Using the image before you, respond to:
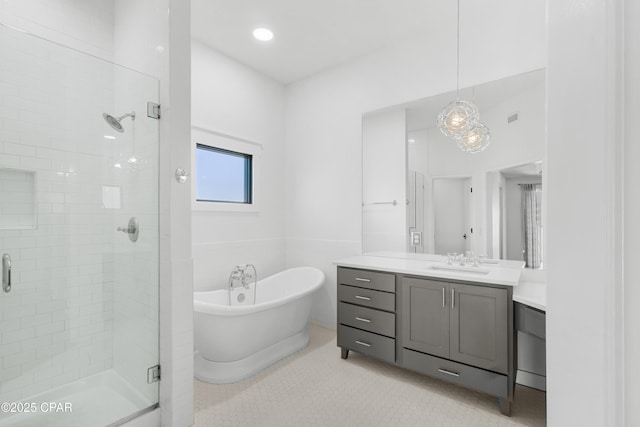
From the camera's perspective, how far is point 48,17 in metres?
2.03

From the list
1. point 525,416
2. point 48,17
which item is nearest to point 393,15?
point 48,17

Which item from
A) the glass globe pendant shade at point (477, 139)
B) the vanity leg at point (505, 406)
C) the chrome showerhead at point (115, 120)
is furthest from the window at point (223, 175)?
the vanity leg at point (505, 406)

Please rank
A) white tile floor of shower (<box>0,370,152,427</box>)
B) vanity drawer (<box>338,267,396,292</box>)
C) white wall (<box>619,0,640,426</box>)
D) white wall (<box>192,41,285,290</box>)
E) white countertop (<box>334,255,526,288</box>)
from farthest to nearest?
white wall (<box>192,41,285,290</box>) < vanity drawer (<box>338,267,396,292</box>) < white countertop (<box>334,255,526,288</box>) < white tile floor of shower (<box>0,370,152,427</box>) < white wall (<box>619,0,640,426</box>)

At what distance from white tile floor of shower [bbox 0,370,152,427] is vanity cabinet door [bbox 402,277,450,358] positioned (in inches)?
69.2

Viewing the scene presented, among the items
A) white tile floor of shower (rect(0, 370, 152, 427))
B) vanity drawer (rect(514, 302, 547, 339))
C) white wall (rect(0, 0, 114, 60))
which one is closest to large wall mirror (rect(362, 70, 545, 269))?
vanity drawer (rect(514, 302, 547, 339))

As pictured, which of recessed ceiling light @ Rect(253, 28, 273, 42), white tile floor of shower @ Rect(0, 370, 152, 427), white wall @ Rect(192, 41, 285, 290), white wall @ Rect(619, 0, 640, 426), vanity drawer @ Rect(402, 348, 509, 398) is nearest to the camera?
white wall @ Rect(619, 0, 640, 426)

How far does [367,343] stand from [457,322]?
0.75 m

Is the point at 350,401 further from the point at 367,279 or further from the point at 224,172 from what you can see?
the point at 224,172

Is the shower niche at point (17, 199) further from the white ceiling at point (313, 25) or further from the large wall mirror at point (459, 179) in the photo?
the large wall mirror at point (459, 179)

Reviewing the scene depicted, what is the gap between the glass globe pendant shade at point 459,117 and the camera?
7.41 ft

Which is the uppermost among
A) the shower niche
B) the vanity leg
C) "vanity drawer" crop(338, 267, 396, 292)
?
the shower niche

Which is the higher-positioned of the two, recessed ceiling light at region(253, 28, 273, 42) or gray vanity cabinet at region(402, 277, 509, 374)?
recessed ceiling light at region(253, 28, 273, 42)

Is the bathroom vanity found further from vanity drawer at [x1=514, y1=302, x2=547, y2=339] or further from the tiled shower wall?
the tiled shower wall

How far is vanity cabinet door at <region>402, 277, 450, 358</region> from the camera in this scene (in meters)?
2.05
